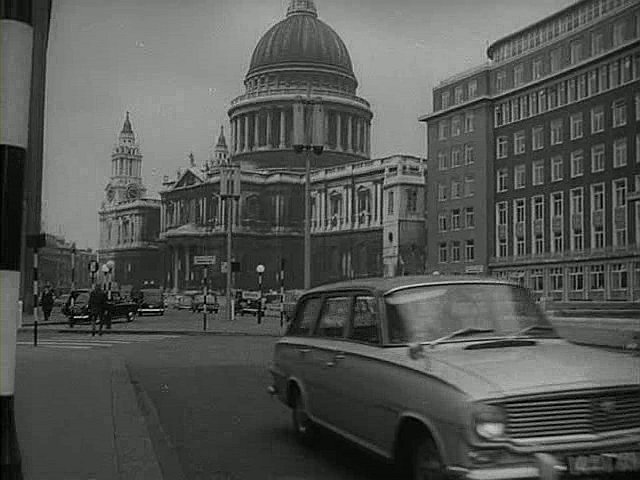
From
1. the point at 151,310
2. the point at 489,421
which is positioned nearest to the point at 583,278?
the point at 489,421

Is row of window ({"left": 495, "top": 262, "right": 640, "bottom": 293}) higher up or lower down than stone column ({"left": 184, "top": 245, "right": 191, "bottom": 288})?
lower down

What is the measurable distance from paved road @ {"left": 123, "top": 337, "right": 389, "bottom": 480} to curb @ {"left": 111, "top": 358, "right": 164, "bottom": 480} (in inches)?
6.0

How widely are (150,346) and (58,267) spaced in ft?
71.9

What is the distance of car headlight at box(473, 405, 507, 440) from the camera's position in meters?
4.59

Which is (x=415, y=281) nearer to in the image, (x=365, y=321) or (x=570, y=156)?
(x=365, y=321)

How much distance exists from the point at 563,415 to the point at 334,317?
2.63m

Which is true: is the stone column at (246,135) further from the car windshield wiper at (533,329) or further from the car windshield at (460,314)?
the car windshield wiper at (533,329)

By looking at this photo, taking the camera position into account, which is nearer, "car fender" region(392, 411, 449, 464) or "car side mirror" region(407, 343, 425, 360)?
"car fender" region(392, 411, 449, 464)

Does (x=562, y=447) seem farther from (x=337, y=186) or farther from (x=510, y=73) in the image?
(x=337, y=186)

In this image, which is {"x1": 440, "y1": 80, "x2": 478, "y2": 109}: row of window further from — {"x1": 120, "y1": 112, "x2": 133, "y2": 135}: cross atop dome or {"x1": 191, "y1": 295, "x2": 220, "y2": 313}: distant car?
{"x1": 191, "y1": 295, "x2": 220, "y2": 313}: distant car

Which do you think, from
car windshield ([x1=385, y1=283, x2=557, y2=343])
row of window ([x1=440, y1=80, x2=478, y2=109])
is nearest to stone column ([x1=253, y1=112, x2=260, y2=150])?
row of window ([x1=440, y1=80, x2=478, y2=109])

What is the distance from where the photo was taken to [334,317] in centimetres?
696

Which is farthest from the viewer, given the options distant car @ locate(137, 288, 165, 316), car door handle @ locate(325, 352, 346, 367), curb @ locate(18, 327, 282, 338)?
distant car @ locate(137, 288, 165, 316)

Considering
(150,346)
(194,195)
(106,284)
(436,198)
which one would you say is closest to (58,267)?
(106,284)
